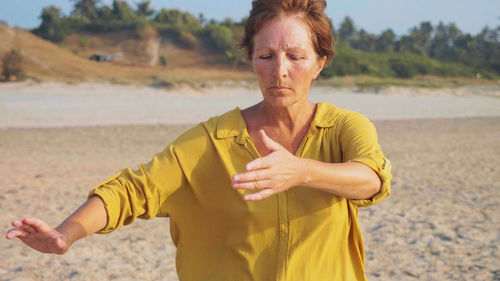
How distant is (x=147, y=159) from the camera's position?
9.80 metres

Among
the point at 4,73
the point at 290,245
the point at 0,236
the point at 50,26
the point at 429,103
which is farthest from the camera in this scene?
the point at 50,26

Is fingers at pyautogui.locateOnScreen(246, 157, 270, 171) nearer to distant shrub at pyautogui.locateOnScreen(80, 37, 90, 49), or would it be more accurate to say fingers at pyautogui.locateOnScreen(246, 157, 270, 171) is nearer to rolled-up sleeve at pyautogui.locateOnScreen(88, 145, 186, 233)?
rolled-up sleeve at pyautogui.locateOnScreen(88, 145, 186, 233)

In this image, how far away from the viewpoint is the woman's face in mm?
2176

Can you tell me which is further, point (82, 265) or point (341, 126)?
point (82, 265)

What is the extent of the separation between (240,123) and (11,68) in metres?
23.8

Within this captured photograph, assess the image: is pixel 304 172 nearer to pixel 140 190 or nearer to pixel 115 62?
pixel 140 190

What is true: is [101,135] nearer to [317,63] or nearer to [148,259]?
[148,259]

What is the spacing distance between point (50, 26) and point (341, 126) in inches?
2022

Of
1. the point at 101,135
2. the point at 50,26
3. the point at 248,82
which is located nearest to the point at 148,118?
the point at 101,135

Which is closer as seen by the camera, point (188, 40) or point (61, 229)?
point (61, 229)

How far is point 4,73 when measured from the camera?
77.6 ft

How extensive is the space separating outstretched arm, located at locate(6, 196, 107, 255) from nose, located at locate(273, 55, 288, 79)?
0.80 meters

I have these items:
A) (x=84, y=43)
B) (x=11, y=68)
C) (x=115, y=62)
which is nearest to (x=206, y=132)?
(x=11, y=68)

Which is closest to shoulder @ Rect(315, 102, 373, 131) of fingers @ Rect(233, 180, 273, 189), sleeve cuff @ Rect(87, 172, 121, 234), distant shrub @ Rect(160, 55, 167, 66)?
fingers @ Rect(233, 180, 273, 189)
